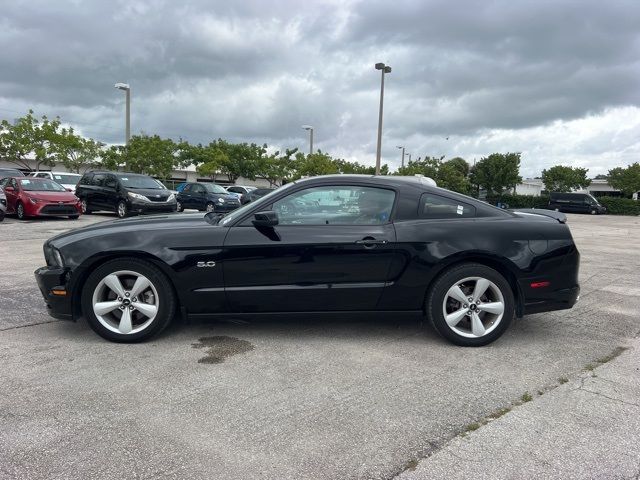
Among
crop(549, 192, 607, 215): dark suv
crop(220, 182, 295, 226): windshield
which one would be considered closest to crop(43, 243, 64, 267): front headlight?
crop(220, 182, 295, 226): windshield

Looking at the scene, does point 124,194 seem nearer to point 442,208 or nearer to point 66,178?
point 66,178

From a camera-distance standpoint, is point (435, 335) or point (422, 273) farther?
point (435, 335)

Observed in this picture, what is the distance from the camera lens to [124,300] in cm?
405

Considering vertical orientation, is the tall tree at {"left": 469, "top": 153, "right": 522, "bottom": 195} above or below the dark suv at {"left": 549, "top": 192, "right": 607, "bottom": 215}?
above

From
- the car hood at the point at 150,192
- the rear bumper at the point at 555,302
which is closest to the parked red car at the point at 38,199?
the car hood at the point at 150,192

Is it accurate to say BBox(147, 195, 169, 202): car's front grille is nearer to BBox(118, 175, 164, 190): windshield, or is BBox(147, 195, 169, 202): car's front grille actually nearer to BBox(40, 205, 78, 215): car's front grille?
BBox(118, 175, 164, 190): windshield

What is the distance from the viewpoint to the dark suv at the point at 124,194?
1595 cm

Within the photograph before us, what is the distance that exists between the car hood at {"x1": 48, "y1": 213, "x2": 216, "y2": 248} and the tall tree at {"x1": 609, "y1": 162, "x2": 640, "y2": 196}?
62.9 metres

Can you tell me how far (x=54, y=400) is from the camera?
3094 mm

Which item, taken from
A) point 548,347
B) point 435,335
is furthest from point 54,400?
point 548,347

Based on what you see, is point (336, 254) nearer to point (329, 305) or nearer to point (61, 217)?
point (329, 305)

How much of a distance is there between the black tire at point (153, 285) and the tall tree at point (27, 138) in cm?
4294

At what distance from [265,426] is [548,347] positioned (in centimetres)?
269

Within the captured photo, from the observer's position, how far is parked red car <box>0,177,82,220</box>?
14.9 metres
